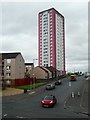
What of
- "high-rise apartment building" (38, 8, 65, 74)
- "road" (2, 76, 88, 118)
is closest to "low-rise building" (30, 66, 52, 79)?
"high-rise apartment building" (38, 8, 65, 74)

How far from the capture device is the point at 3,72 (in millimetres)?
74750

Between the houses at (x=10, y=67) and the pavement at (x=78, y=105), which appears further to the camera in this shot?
the houses at (x=10, y=67)

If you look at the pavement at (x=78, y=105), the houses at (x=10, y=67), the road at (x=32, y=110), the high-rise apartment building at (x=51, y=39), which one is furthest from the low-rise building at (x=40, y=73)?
the pavement at (x=78, y=105)

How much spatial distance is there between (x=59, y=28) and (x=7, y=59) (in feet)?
272

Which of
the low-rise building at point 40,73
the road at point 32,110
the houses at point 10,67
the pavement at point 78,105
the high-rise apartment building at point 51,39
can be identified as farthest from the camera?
the high-rise apartment building at point 51,39

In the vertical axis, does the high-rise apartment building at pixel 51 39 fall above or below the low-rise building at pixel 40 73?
above

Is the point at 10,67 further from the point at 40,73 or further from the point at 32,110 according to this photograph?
the point at 32,110

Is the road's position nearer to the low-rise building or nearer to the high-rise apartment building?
the low-rise building

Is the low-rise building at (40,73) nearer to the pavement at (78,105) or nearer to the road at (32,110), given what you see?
the road at (32,110)

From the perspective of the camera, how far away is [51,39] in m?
143

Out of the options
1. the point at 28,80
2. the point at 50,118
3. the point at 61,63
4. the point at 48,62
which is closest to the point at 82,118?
the point at 50,118

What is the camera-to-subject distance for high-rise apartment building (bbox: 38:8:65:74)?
465 feet

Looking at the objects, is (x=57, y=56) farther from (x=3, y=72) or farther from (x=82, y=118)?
(x=82, y=118)

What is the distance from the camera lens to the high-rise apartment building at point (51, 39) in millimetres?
141750
